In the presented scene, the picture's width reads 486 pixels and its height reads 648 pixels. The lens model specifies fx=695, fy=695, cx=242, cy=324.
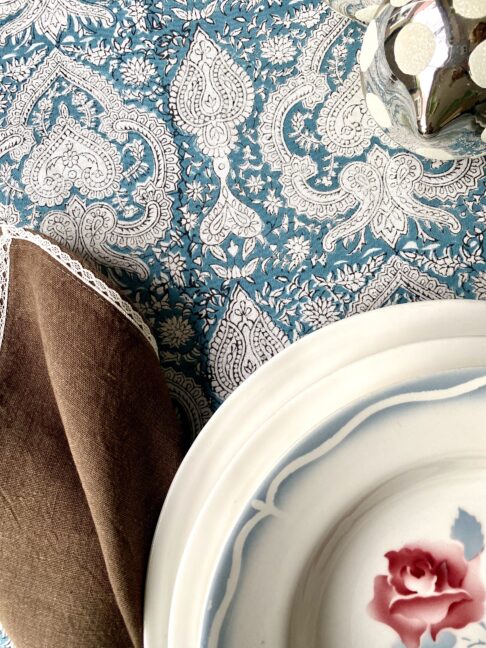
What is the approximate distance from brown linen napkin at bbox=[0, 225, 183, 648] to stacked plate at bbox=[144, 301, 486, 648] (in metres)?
0.05

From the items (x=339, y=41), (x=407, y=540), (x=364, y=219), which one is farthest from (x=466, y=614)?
(x=339, y=41)

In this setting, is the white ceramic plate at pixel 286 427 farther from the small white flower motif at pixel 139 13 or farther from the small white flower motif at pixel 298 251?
the small white flower motif at pixel 139 13

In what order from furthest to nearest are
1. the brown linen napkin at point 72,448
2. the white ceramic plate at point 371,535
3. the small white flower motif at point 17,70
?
the small white flower motif at point 17,70 → the brown linen napkin at point 72,448 → the white ceramic plate at point 371,535

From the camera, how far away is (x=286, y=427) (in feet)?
1.23

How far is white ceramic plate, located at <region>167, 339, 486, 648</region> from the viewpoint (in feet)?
1.19

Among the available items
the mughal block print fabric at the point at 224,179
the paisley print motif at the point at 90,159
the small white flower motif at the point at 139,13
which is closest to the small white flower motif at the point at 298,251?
the mughal block print fabric at the point at 224,179

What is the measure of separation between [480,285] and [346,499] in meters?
0.21

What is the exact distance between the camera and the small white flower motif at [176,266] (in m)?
0.54

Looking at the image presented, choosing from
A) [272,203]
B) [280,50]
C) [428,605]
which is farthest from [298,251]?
[428,605]

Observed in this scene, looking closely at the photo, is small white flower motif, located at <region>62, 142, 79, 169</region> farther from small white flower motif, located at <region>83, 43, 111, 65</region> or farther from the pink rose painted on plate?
the pink rose painted on plate

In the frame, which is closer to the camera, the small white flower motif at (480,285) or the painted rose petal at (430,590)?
the painted rose petal at (430,590)

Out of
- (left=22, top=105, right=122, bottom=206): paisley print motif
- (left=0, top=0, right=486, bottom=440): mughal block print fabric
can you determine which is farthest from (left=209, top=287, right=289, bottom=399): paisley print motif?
(left=22, top=105, right=122, bottom=206): paisley print motif

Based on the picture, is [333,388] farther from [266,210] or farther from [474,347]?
[266,210]

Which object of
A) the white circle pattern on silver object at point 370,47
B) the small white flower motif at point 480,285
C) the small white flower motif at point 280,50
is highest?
the small white flower motif at point 280,50
